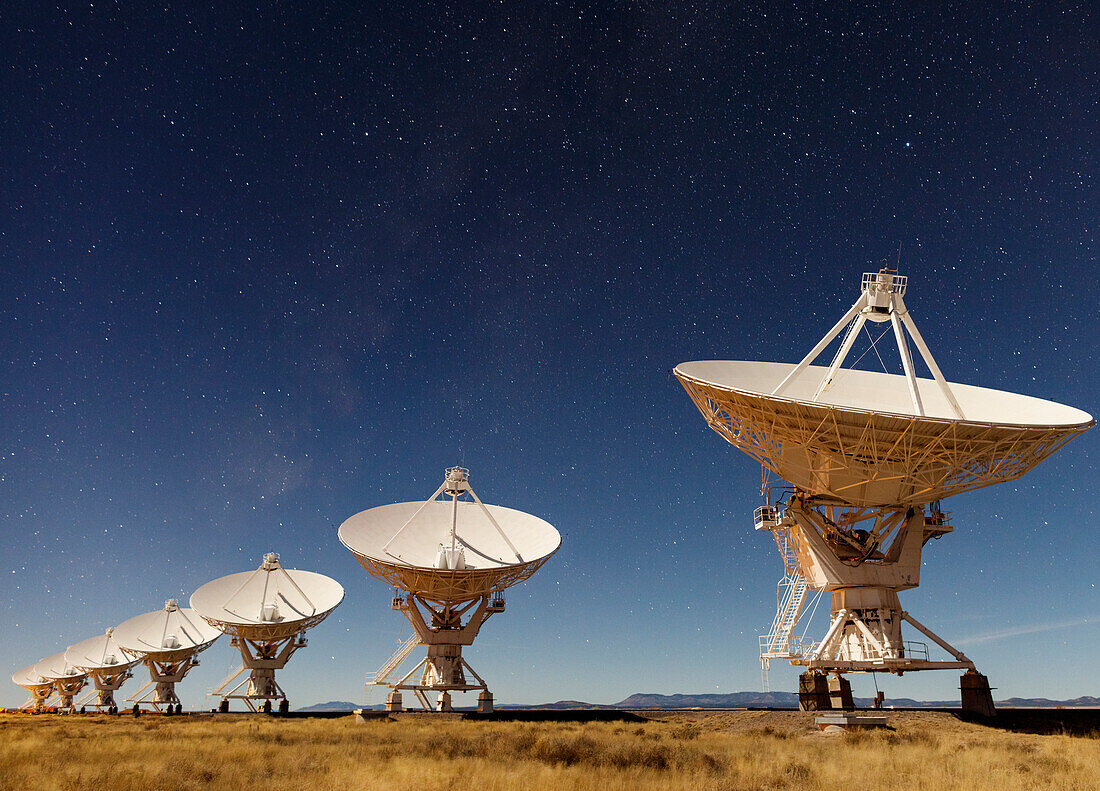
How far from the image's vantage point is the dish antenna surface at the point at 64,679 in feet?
242

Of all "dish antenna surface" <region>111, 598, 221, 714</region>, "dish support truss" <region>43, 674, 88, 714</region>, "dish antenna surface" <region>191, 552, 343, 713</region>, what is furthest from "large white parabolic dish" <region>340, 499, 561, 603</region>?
"dish support truss" <region>43, 674, 88, 714</region>

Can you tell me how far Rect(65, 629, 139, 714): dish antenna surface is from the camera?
66625 mm

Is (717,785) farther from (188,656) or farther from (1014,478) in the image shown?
(188,656)

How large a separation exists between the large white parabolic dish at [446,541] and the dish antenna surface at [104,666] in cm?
3990

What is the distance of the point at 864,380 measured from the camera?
104ft

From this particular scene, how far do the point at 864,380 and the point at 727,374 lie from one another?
239 inches

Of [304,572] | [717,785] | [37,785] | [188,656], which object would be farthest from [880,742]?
[188,656]

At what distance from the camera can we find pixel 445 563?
121 ft

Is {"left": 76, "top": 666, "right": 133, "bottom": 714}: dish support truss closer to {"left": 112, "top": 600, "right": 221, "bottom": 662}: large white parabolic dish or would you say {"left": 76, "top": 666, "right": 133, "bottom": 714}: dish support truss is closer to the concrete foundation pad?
{"left": 112, "top": 600, "right": 221, "bottom": 662}: large white parabolic dish

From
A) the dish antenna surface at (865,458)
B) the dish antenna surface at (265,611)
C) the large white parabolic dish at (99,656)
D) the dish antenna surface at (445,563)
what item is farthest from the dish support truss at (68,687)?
the dish antenna surface at (865,458)

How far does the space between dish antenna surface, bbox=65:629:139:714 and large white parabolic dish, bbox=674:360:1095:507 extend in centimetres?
5886

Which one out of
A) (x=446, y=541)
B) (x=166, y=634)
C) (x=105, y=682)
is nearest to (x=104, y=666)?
(x=105, y=682)

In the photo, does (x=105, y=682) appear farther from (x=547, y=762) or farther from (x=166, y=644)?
(x=547, y=762)

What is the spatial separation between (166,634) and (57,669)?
30.2 metres
